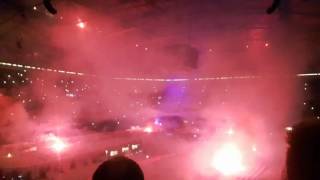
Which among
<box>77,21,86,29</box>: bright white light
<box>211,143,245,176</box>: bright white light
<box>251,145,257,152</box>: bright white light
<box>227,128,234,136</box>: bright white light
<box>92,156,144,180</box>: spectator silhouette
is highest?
<box>77,21,86,29</box>: bright white light

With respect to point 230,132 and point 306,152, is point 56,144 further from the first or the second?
point 306,152

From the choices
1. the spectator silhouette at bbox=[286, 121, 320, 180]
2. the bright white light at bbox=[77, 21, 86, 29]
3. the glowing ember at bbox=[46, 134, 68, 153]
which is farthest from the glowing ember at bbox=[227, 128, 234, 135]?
the spectator silhouette at bbox=[286, 121, 320, 180]

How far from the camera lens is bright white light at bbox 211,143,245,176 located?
9.60m

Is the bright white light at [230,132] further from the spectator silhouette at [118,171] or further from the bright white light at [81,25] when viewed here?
the spectator silhouette at [118,171]

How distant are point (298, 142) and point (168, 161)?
722 centimetres

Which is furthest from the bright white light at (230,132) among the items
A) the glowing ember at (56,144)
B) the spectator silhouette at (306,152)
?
the spectator silhouette at (306,152)

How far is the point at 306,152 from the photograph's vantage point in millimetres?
1469

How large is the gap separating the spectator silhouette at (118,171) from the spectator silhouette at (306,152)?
2.11 ft

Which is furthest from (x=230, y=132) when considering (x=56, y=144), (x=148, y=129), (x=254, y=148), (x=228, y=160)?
(x=56, y=144)

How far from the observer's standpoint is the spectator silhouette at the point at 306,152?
4.80 feet

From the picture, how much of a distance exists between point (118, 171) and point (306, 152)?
0.77 meters

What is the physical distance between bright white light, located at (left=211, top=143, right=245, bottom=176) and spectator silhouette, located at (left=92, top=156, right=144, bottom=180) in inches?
309

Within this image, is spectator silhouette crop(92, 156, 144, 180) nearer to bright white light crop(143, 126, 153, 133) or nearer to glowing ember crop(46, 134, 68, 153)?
glowing ember crop(46, 134, 68, 153)

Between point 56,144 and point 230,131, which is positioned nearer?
point 56,144
